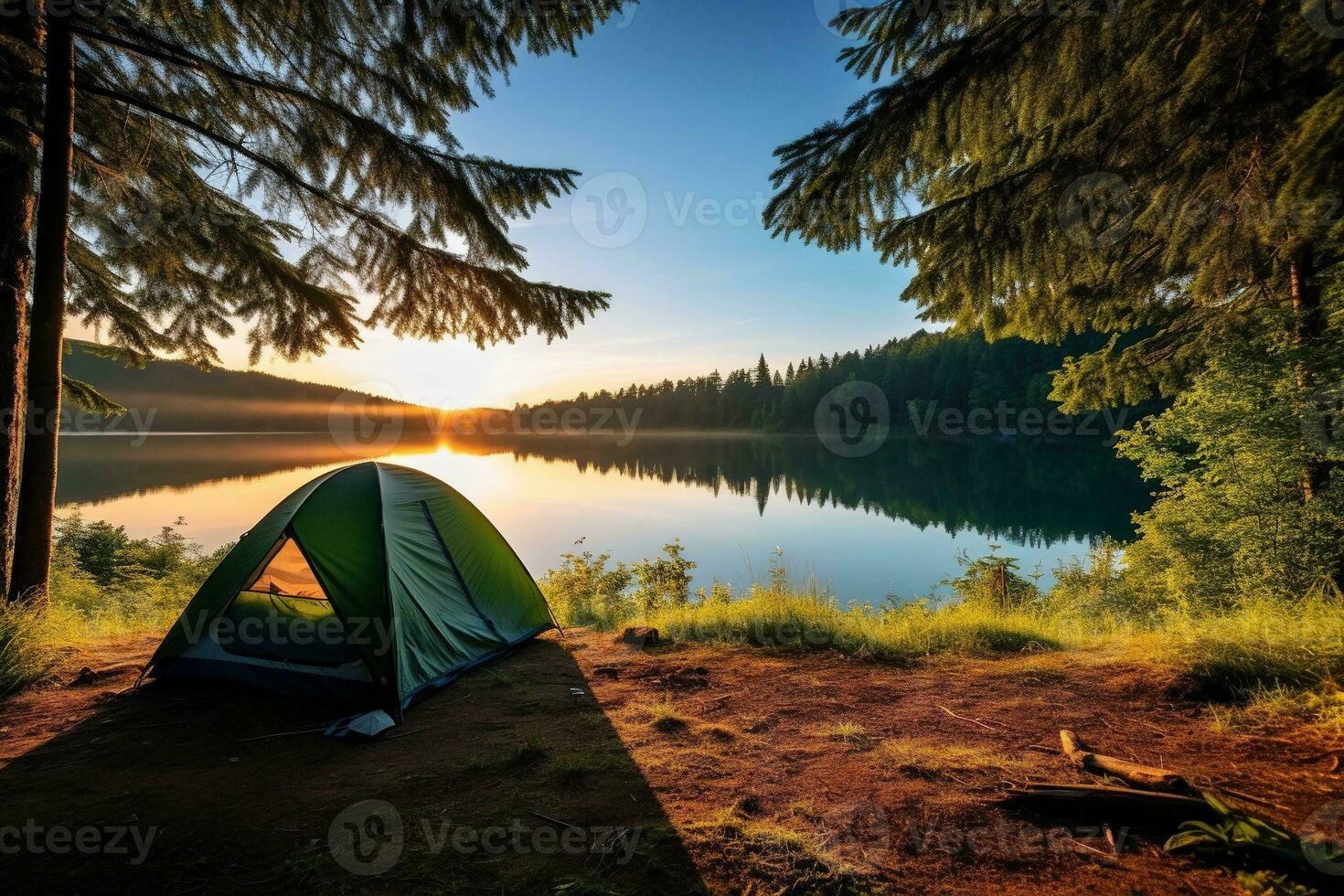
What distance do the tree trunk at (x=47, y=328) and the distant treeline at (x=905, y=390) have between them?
38042 mm

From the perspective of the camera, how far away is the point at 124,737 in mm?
3518

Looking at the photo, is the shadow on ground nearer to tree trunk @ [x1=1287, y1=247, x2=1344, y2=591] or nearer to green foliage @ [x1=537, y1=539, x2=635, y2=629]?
green foliage @ [x1=537, y1=539, x2=635, y2=629]

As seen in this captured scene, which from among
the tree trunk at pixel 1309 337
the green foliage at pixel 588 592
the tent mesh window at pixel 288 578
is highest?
the tree trunk at pixel 1309 337

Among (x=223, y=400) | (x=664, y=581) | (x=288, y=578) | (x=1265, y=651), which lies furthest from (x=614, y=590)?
(x=223, y=400)

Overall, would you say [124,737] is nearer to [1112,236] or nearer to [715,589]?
[715,589]

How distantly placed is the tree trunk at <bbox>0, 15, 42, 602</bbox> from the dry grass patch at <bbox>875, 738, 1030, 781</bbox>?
715 centimetres

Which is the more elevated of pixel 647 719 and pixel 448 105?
pixel 448 105

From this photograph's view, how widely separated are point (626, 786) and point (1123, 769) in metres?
2.48

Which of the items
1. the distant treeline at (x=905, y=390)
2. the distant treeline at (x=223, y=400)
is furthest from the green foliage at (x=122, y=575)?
the distant treeline at (x=223, y=400)

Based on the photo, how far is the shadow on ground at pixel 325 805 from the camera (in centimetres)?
225

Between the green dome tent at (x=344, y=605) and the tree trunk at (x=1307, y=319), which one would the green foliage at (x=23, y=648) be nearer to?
the green dome tent at (x=344, y=605)

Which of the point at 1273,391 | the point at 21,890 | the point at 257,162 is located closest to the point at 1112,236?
the point at 1273,391

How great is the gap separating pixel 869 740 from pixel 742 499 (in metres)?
27.4

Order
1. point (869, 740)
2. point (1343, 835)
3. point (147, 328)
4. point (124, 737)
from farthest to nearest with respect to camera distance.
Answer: point (147, 328) < point (124, 737) < point (869, 740) < point (1343, 835)
